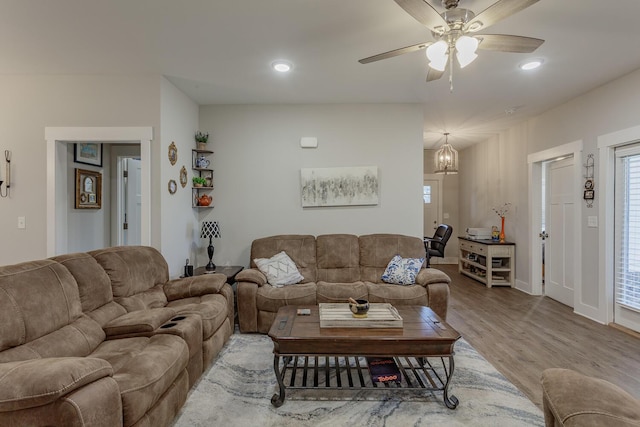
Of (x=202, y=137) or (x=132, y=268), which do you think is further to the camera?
(x=202, y=137)

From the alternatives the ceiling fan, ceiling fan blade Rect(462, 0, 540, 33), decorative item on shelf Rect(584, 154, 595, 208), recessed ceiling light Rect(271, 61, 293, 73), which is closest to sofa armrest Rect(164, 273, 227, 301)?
recessed ceiling light Rect(271, 61, 293, 73)

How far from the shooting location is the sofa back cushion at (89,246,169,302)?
2498 millimetres

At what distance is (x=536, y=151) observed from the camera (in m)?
4.87

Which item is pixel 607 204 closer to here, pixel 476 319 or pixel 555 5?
pixel 476 319

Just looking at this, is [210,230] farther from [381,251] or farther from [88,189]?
[381,251]

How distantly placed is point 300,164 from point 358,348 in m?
2.75

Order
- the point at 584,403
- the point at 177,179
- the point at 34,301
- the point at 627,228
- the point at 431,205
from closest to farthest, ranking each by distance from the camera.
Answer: the point at 584,403, the point at 34,301, the point at 627,228, the point at 177,179, the point at 431,205

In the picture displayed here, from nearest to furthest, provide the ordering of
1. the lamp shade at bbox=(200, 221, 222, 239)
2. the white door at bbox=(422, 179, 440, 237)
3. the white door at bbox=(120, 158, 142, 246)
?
the lamp shade at bbox=(200, 221, 222, 239), the white door at bbox=(120, 158, 142, 246), the white door at bbox=(422, 179, 440, 237)

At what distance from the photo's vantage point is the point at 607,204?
3.61 metres

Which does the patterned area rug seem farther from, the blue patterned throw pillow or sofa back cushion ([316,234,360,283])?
sofa back cushion ([316,234,360,283])

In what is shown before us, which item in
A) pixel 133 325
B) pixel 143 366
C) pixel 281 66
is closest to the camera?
pixel 143 366

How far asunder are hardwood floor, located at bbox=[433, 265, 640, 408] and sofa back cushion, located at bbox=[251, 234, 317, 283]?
1.78 meters

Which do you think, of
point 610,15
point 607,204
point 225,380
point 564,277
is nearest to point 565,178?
point 607,204

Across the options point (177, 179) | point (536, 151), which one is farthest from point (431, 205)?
point (177, 179)
